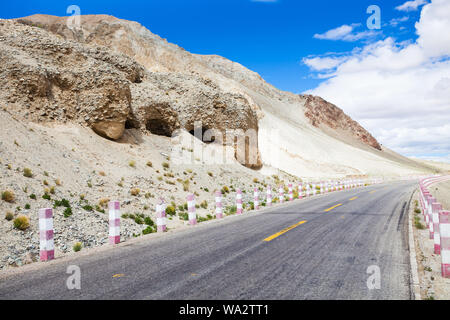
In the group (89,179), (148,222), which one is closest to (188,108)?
(89,179)

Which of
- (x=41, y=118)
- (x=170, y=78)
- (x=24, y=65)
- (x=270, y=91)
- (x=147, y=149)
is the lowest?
(x=147, y=149)

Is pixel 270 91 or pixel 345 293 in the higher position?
pixel 270 91

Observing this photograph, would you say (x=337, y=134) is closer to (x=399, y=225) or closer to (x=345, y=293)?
(x=399, y=225)

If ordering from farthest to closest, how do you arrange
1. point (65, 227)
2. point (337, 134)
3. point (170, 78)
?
point (337, 134)
point (170, 78)
point (65, 227)

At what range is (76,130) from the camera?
2028 centimetres

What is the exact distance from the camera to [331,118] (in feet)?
385

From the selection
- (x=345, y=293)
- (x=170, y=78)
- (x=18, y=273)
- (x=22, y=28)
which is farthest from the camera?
(x=170, y=78)

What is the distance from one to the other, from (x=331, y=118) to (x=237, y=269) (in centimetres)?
11905

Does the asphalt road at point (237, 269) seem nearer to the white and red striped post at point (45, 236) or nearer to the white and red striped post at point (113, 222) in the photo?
the white and red striped post at point (45, 236)

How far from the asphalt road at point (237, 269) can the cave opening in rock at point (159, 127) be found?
20.1 m

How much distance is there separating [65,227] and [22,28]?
19852 mm

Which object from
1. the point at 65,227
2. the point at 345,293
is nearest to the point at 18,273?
the point at 65,227

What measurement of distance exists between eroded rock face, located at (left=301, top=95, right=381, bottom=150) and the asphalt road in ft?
339

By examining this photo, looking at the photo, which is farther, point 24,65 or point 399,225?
point 24,65
